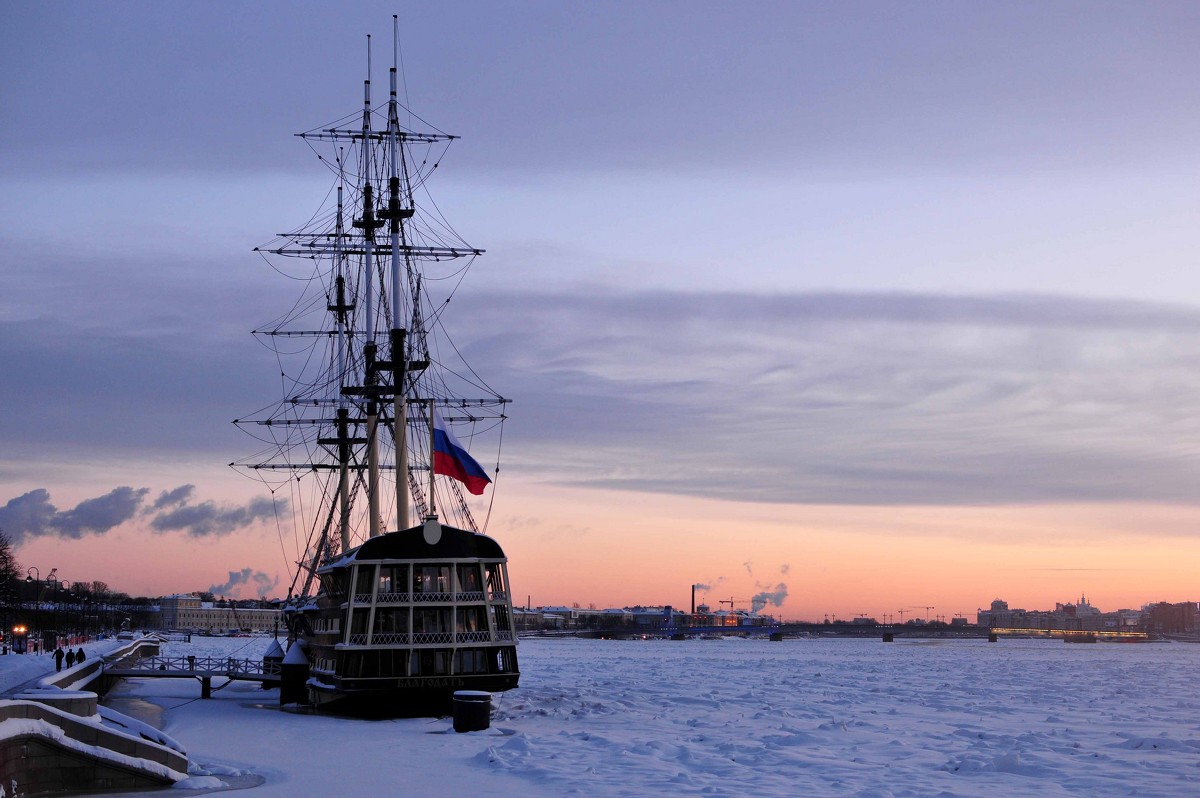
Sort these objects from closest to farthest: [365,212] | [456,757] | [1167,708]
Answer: [456,757] < [1167,708] < [365,212]

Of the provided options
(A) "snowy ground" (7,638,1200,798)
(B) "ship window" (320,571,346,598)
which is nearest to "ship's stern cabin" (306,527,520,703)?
(B) "ship window" (320,571,346,598)

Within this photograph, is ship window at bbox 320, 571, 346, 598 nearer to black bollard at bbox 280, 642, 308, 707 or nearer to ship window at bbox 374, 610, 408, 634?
ship window at bbox 374, 610, 408, 634

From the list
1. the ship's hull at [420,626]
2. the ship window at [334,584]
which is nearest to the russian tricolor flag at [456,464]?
the ship's hull at [420,626]

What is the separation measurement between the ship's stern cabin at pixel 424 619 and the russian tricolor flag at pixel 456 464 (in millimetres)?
2156

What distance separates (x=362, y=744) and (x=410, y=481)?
3359 cm

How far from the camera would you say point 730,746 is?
1471 inches

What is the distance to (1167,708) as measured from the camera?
54.0 meters

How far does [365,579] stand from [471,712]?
1070cm

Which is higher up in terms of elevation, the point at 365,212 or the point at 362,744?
the point at 365,212

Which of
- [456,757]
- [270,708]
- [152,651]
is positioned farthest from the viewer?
[152,651]

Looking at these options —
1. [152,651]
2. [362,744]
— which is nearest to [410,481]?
[362,744]

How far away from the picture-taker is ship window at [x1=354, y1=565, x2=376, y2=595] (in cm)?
5059

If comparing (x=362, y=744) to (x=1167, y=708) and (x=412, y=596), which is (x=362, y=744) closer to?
(x=412, y=596)

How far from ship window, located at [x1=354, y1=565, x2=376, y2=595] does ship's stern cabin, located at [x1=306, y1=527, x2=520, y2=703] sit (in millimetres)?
49
